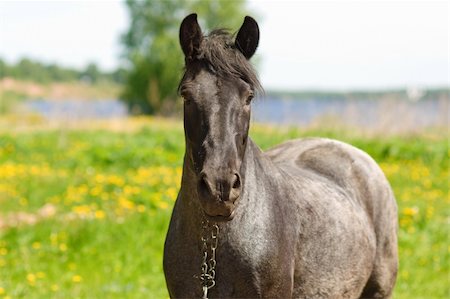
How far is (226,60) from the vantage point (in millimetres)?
3238

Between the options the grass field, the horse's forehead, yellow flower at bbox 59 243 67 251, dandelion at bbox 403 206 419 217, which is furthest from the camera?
dandelion at bbox 403 206 419 217

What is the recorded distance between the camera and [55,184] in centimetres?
1053

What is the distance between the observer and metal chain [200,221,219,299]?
338 centimetres

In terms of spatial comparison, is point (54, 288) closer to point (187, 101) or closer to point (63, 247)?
point (63, 247)

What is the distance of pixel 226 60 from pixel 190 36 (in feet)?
0.97

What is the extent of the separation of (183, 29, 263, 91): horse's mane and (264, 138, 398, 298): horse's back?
153 cm

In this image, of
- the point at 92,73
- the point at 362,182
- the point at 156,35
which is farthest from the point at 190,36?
the point at 92,73

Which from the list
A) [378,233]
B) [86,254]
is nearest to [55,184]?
[86,254]

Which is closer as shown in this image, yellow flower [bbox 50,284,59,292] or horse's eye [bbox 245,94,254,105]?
horse's eye [bbox 245,94,254,105]

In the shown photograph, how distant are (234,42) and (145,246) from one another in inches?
194

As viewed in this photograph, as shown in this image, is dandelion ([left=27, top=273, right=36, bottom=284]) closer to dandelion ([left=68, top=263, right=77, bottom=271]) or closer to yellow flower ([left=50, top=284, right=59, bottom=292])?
yellow flower ([left=50, top=284, right=59, bottom=292])

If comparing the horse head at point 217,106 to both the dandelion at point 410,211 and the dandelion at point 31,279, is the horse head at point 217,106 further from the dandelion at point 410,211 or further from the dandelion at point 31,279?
the dandelion at point 410,211

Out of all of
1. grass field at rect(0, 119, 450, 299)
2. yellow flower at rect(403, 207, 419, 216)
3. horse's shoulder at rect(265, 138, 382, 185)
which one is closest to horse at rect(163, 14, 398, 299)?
horse's shoulder at rect(265, 138, 382, 185)

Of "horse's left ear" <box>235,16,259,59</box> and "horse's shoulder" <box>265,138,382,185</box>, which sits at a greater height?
"horse's left ear" <box>235,16,259,59</box>
